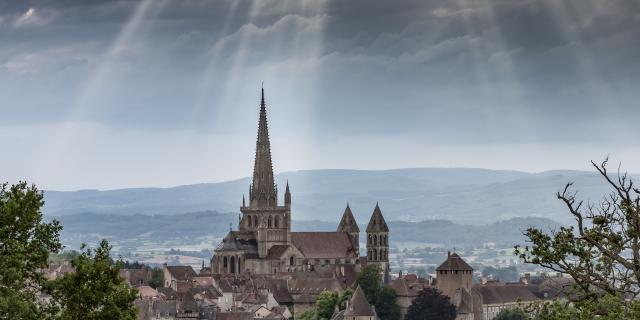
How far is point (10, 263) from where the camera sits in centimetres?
4144

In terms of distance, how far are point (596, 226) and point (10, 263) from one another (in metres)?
16.2

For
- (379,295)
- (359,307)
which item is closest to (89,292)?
(359,307)

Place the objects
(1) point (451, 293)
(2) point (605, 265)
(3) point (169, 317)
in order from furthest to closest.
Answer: (1) point (451, 293)
(3) point (169, 317)
(2) point (605, 265)

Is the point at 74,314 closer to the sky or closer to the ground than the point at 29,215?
closer to the ground

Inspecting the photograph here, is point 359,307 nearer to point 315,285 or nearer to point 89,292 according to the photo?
point 315,285

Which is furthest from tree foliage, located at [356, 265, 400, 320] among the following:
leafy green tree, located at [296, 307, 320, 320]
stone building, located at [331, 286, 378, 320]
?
stone building, located at [331, 286, 378, 320]

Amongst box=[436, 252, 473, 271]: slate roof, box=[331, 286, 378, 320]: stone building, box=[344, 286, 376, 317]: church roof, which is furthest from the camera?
box=[436, 252, 473, 271]: slate roof

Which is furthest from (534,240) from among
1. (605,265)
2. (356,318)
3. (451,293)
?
(451,293)

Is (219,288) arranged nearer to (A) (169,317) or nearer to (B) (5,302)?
(A) (169,317)

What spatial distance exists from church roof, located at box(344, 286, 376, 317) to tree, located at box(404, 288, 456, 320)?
8005mm

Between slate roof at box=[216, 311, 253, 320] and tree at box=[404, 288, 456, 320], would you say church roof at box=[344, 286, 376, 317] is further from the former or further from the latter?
slate roof at box=[216, 311, 253, 320]

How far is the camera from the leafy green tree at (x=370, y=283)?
172625 millimetres

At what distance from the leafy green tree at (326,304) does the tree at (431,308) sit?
28.8 ft

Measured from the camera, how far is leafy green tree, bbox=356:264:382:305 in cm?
17262
